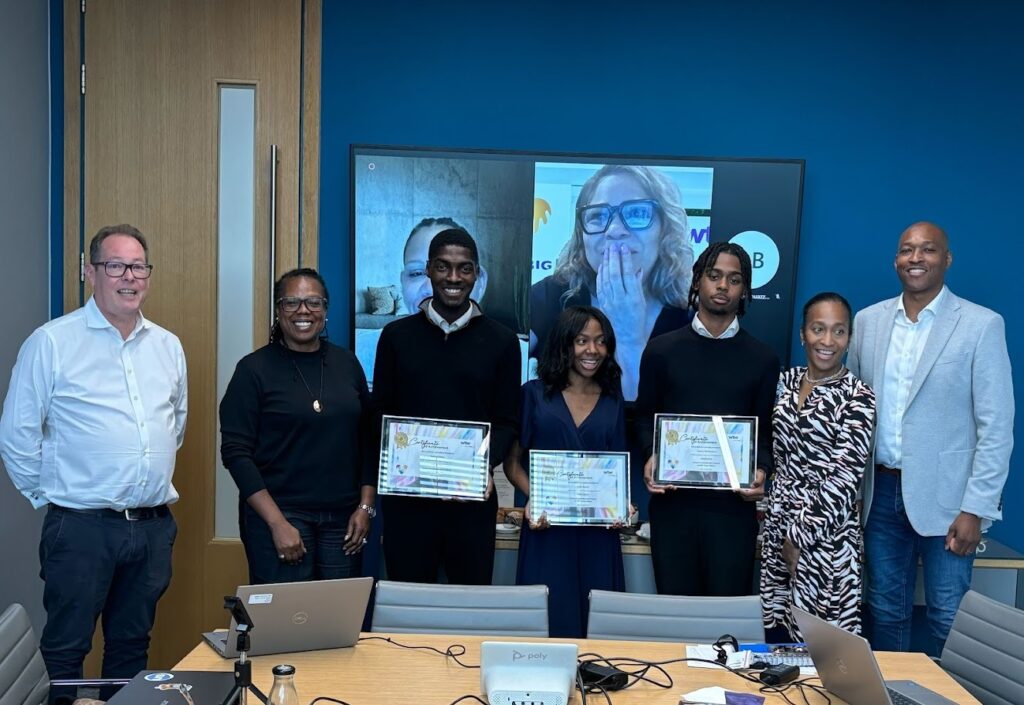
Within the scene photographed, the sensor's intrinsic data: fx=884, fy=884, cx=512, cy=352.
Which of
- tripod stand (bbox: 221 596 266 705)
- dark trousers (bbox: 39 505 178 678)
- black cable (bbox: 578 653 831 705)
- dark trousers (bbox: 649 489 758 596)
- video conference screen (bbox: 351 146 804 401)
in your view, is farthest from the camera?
video conference screen (bbox: 351 146 804 401)

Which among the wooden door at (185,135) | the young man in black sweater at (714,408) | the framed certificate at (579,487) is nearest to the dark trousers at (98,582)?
the wooden door at (185,135)

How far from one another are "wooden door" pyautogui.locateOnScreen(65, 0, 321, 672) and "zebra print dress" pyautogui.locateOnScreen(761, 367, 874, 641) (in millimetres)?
2303

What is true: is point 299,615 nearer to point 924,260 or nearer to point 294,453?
point 294,453

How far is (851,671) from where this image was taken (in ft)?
6.65

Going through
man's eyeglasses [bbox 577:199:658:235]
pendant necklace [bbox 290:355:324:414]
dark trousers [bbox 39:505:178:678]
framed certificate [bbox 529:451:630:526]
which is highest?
man's eyeglasses [bbox 577:199:658:235]

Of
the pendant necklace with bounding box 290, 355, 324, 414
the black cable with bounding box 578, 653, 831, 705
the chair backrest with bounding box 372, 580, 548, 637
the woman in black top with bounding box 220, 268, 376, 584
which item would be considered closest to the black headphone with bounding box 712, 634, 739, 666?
the black cable with bounding box 578, 653, 831, 705

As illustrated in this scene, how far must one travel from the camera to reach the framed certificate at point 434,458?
3.22 meters

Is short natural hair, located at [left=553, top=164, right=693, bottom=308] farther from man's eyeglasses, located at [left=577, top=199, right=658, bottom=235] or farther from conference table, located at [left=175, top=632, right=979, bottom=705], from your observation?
conference table, located at [left=175, top=632, right=979, bottom=705]

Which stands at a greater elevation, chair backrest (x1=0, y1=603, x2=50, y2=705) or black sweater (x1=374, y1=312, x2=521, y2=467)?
black sweater (x1=374, y1=312, x2=521, y2=467)

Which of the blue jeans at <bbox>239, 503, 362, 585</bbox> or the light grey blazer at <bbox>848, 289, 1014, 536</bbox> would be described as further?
the light grey blazer at <bbox>848, 289, 1014, 536</bbox>

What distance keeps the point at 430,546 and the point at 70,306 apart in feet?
6.92

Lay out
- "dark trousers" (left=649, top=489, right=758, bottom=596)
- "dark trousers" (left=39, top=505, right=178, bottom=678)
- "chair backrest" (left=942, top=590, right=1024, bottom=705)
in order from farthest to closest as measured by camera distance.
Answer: "dark trousers" (left=649, top=489, right=758, bottom=596)
"dark trousers" (left=39, top=505, right=178, bottom=678)
"chair backrest" (left=942, top=590, right=1024, bottom=705)

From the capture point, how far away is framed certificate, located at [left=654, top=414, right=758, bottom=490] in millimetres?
3229

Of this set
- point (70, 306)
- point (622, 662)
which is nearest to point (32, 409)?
point (70, 306)
